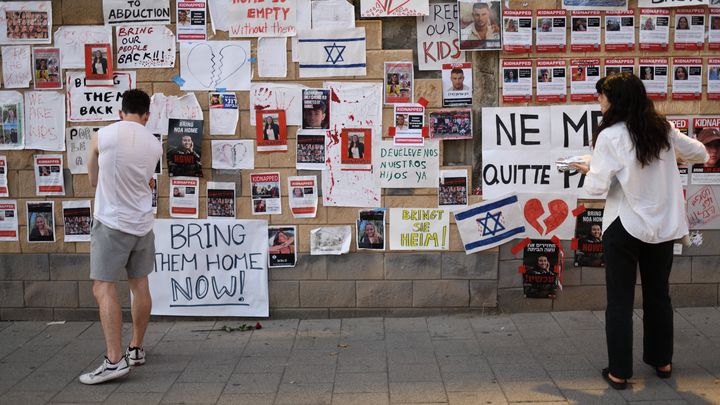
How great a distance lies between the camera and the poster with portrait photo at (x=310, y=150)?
5.68 m

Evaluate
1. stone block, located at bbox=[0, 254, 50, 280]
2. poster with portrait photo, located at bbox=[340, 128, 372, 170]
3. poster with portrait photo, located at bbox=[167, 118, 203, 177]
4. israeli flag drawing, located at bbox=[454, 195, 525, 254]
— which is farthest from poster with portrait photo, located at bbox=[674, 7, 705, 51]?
stone block, located at bbox=[0, 254, 50, 280]

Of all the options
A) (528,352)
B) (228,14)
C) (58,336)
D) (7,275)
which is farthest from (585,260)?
(7,275)

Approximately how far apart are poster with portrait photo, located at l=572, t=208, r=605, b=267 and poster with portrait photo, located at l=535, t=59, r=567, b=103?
957 mm

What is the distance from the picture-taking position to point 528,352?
16.4 ft

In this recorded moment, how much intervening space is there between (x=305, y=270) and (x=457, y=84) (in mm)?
1933

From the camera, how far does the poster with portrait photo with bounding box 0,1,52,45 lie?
5637 millimetres

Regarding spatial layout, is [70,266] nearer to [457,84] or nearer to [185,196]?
[185,196]

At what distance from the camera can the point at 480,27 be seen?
5.52m

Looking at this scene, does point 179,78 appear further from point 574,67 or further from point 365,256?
point 574,67

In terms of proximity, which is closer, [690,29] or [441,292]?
[690,29]

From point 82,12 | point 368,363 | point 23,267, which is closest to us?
point 368,363

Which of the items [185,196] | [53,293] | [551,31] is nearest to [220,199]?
[185,196]

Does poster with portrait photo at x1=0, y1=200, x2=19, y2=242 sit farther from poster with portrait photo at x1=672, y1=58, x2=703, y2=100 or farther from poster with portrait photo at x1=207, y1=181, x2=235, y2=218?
poster with portrait photo at x1=672, y1=58, x2=703, y2=100

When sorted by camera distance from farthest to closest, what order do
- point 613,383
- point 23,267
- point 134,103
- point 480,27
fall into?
point 23,267 < point 480,27 < point 134,103 < point 613,383
